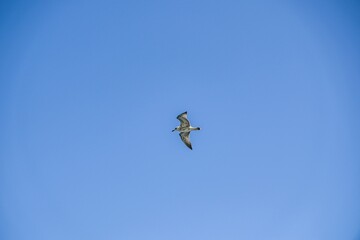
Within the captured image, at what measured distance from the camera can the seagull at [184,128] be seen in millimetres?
24750

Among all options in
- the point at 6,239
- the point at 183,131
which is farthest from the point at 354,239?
the point at 6,239

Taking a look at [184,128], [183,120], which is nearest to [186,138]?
[184,128]

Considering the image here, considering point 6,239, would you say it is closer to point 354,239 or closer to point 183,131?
point 183,131

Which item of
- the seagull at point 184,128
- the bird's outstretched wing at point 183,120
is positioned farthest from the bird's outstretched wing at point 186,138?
the bird's outstretched wing at point 183,120

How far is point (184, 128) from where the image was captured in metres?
25.7

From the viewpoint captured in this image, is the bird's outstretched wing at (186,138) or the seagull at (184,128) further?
the bird's outstretched wing at (186,138)

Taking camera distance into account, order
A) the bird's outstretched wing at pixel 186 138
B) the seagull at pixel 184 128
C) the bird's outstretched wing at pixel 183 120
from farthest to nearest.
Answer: the bird's outstretched wing at pixel 186 138
the seagull at pixel 184 128
the bird's outstretched wing at pixel 183 120

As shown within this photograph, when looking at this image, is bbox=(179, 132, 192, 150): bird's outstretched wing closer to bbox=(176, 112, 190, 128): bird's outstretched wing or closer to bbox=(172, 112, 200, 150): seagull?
bbox=(172, 112, 200, 150): seagull

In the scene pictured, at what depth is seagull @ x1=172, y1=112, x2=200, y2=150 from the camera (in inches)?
974

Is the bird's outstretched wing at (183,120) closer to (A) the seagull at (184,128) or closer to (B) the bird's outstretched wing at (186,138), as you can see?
(A) the seagull at (184,128)

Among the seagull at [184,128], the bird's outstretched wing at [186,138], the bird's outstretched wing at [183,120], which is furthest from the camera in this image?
the bird's outstretched wing at [186,138]

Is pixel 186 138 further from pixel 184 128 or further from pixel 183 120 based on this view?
pixel 183 120

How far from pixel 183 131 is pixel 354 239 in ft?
116

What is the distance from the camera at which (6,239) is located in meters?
51.3
